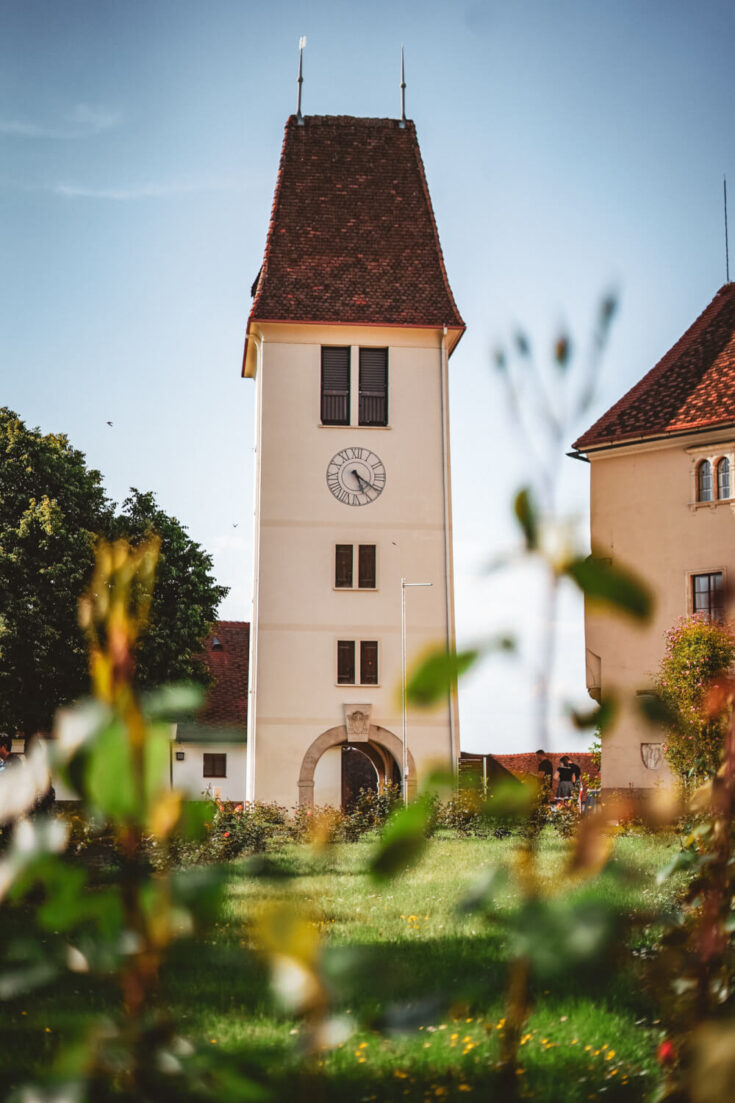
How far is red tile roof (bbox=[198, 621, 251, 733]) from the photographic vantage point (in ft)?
→ 157

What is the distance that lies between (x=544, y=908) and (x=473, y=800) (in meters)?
0.17

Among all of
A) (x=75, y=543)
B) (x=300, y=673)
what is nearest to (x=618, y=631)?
(x=300, y=673)

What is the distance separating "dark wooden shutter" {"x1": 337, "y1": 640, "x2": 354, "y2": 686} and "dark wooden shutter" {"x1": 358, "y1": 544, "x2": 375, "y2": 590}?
157 centimetres

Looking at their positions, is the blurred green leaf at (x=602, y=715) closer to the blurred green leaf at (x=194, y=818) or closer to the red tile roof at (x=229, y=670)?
the blurred green leaf at (x=194, y=818)

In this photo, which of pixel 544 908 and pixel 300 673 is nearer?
pixel 544 908

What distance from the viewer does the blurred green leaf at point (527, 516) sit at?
42.0 inches

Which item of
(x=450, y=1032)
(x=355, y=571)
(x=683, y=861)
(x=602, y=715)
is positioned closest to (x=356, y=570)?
(x=355, y=571)

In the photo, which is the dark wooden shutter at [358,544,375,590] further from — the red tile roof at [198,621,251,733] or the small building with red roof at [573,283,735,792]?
the red tile roof at [198,621,251,733]

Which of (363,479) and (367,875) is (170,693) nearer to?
(367,875)

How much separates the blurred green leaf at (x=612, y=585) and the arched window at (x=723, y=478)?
30.1 metres

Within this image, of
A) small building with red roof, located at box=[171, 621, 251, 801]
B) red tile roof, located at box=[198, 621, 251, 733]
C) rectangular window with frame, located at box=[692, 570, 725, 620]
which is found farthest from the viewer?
red tile roof, located at box=[198, 621, 251, 733]

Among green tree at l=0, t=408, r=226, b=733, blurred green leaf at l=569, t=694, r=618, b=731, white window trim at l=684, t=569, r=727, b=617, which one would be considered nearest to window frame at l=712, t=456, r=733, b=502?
white window trim at l=684, t=569, r=727, b=617

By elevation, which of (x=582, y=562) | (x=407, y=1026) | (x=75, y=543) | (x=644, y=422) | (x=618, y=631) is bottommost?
(x=407, y=1026)

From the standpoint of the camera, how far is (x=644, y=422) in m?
32.1
